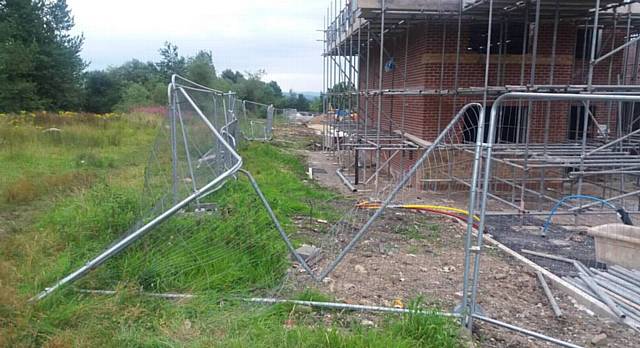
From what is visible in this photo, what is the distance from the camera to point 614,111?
1305 cm

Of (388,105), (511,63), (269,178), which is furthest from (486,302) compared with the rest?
(388,105)

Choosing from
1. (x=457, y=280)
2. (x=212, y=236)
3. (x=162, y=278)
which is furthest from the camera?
(x=212, y=236)

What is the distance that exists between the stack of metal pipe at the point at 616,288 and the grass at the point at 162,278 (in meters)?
1.88

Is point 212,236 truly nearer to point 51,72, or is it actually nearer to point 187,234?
point 187,234

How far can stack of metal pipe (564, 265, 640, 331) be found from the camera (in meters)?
4.81

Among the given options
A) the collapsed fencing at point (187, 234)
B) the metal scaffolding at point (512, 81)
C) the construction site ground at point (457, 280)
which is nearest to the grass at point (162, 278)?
the collapsed fencing at point (187, 234)

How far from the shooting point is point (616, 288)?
209 inches

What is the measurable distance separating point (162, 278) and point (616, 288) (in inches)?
179

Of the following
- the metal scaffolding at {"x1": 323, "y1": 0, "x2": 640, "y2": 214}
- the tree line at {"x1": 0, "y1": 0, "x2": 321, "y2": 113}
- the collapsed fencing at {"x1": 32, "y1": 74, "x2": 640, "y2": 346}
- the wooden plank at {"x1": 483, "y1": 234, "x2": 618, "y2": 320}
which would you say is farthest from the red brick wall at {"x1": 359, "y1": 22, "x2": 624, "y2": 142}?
the tree line at {"x1": 0, "y1": 0, "x2": 321, "y2": 113}

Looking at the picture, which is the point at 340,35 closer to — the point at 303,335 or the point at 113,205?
the point at 113,205

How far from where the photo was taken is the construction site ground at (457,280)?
14.8ft

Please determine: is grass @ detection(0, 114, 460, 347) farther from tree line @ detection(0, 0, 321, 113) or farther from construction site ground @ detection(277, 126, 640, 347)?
tree line @ detection(0, 0, 321, 113)

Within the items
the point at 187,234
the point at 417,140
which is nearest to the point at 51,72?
the point at 417,140

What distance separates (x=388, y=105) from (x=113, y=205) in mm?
10861
